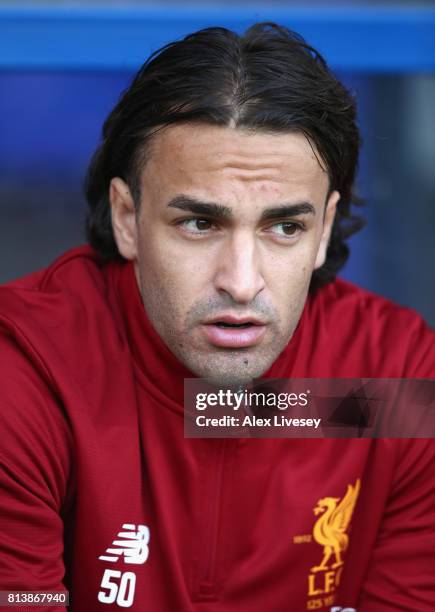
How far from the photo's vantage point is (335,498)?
7.00 feet

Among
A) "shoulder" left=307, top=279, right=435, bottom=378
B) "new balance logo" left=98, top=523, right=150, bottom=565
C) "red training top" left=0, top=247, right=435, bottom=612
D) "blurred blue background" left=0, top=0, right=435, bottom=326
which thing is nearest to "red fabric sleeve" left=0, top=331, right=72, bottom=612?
"red training top" left=0, top=247, right=435, bottom=612

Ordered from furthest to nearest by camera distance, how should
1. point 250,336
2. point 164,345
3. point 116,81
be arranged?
point 116,81 → point 164,345 → point 250,336

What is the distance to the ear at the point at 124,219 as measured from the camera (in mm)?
2164

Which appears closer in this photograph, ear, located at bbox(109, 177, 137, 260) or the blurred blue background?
ear, located at bbox(109, 177, 137, 260)

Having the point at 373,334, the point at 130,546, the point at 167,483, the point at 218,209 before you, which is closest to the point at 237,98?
the point at 218,209

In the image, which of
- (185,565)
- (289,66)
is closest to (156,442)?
(185,565)

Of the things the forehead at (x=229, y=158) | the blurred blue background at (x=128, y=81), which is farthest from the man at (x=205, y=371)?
the blurred blue background at (x=128, y=81)

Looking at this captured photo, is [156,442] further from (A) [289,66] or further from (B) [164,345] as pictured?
(A) [289,66]

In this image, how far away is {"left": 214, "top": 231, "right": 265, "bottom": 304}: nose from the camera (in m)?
1.85

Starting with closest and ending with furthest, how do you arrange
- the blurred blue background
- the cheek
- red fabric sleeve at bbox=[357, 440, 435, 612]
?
→ the cheek < red fabric sleeve at bbox=[357, 440, 435, 612] < the blurred blue background

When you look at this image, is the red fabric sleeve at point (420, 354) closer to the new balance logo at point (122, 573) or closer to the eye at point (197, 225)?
the eye at point (197, 225)

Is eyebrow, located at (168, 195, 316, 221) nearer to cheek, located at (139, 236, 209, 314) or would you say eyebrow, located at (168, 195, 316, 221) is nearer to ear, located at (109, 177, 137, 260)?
cheek, located at (139, 236, 209, 314)

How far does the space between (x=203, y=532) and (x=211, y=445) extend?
18 centimetres

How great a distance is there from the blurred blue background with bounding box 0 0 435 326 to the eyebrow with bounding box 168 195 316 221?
1.05 meters
